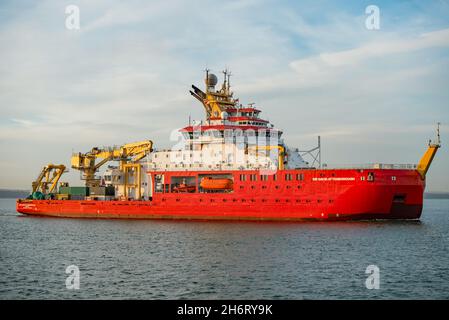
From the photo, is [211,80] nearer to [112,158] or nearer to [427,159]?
[112,158]

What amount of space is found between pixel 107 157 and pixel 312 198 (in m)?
27.2

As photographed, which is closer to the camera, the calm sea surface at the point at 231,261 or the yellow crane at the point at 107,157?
the calm sea surface at the point at 231,261

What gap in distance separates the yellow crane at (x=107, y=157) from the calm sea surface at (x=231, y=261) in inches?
611

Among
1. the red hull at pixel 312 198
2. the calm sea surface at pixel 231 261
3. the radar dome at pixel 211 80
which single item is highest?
the radar dome at pixel 211 80

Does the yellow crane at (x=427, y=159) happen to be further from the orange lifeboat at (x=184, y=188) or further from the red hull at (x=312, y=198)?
the orange lifeboat at (x=184, y=188)

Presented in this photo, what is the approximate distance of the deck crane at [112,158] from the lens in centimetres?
6072

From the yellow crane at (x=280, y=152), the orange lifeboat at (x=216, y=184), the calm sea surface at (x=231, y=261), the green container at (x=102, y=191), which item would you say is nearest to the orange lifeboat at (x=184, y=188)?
the orange lifeboat at (x=216, y=184)

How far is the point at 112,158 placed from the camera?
6312 cm

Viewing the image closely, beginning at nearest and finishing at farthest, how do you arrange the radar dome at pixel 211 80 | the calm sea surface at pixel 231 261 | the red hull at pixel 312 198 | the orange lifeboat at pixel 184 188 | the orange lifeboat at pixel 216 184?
the calm sea surface at pixel 231 261 → the red hull at pixel 312 198 → the orange lifeboat at pixel 216 184 → the orange lifeboat at pixel 184 188 → the radar dome at pixel 211 80

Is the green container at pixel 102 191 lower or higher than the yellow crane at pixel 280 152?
lower

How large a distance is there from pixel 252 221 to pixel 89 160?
82.4 ft

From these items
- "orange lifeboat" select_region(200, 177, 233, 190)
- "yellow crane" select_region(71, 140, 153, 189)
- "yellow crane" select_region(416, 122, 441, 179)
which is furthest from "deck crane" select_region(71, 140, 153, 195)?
"yellow crane" select_region(416, 122, 441, 179)
